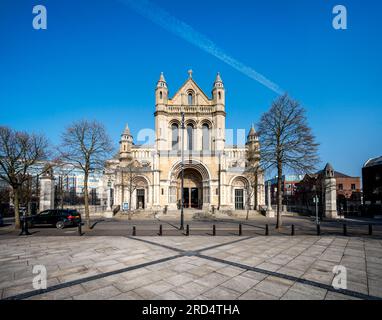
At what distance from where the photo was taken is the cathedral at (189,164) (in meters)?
29.1

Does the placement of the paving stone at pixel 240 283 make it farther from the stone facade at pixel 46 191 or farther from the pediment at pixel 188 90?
the pediment at pixel 188 90

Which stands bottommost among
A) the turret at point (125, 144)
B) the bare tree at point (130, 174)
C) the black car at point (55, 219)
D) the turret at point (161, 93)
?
the black car at point (55, 219)

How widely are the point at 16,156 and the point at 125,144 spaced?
61.1ft

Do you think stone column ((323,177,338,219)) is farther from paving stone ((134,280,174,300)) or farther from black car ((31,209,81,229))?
black car ((31,209,81,229))

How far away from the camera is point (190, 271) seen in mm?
5953

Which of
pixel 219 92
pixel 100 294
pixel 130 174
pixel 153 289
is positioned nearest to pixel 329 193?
pixel 219 92

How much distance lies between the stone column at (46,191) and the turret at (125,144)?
1111cm

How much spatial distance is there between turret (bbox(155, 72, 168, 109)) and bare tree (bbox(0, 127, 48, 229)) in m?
19.2

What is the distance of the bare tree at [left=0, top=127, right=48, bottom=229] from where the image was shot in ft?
50.9

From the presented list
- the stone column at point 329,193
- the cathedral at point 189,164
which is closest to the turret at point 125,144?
the cathedral at point 189,164

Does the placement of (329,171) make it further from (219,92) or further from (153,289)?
(153,289)

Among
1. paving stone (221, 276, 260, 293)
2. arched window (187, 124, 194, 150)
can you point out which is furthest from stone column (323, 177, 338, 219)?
paving stone (221, 276, 260, 293)

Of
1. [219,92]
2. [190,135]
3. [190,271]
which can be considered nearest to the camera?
[190,271]
